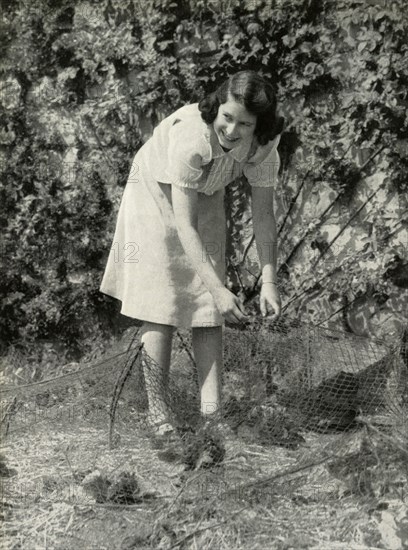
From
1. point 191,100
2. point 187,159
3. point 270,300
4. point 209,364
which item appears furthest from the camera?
point 191,100

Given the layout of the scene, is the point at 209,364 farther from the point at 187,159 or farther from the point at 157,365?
the point at 187,159

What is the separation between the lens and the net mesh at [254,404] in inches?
124

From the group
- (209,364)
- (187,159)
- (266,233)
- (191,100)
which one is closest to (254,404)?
(209,364)

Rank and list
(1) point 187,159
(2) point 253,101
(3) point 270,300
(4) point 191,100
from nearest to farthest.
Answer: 1. (2) point 253,101
2. (1) point 187,159
3. (3) point 270,300
4. (4) point 191,100

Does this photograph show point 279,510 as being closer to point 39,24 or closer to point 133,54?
point 133,54

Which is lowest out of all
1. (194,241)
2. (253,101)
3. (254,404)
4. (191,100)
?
(254,404)

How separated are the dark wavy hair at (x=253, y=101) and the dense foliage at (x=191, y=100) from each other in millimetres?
1691

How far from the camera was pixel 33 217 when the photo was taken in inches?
211

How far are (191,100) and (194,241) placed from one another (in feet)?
6.41

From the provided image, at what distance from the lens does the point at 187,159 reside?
10.5ft

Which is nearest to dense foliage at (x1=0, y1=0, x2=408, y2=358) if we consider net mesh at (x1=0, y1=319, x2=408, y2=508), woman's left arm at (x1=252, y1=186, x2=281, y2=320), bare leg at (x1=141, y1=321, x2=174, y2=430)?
net mesh at (x1=0, y1=319, x2=408, y2=508)

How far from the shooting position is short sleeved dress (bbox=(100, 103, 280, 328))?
3.43 m

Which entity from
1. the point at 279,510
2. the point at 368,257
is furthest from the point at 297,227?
the point at 279,510

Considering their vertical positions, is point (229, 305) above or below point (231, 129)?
below
